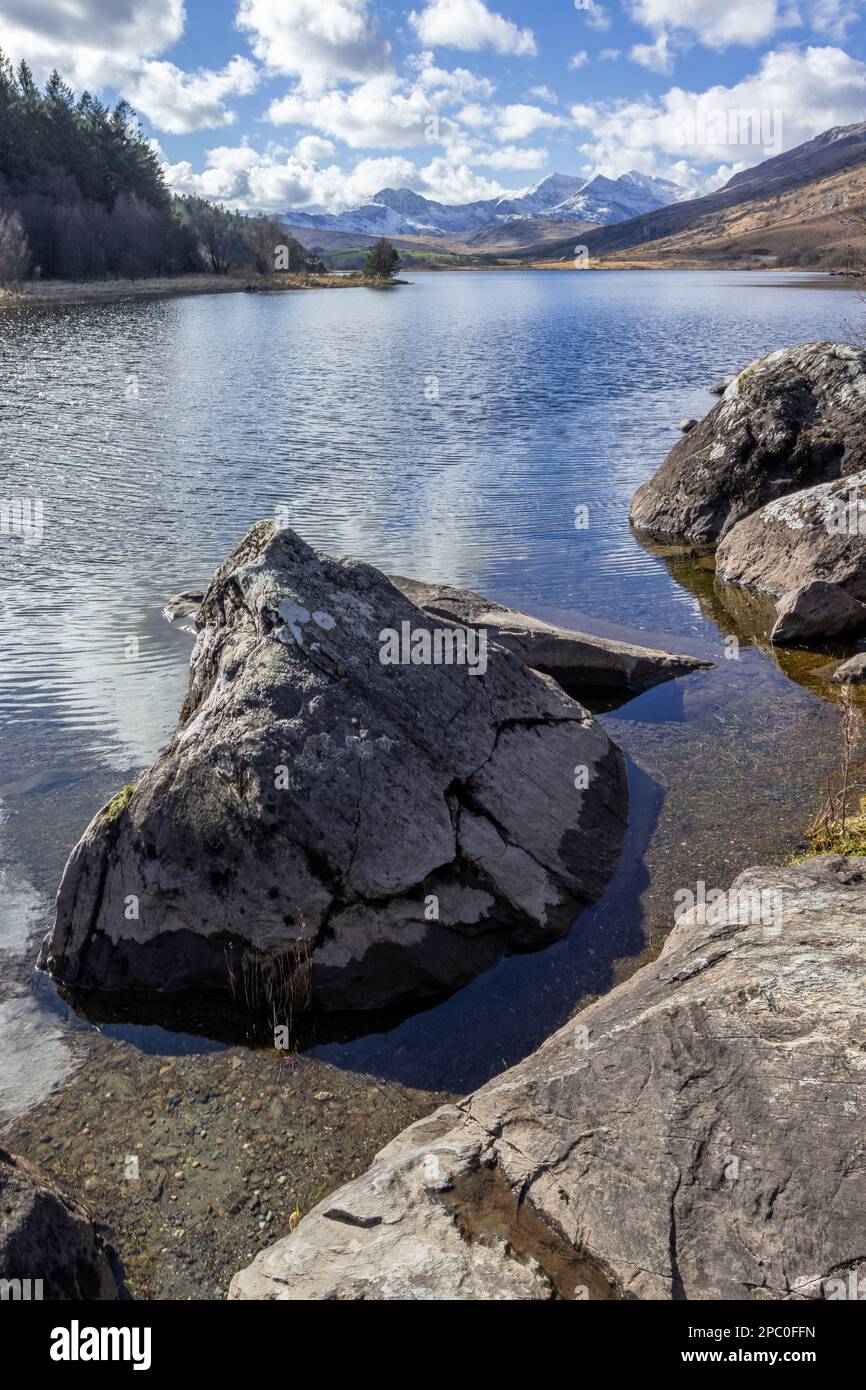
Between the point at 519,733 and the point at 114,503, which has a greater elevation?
the point at 114,503

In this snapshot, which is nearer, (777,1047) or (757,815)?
(777,1047)

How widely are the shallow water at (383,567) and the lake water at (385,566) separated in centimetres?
5

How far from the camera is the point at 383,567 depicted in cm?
1978

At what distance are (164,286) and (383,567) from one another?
430 ft

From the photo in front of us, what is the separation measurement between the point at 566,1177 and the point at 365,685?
5218mm

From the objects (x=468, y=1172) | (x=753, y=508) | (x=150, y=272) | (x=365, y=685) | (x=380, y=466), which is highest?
(x=150, y=272)

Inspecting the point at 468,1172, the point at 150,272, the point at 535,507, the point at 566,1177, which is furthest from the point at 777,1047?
the point at 150,272

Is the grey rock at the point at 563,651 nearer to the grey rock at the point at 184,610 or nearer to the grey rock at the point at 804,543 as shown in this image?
the grey rock at the point at 184,610

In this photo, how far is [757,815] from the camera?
10.9 metres

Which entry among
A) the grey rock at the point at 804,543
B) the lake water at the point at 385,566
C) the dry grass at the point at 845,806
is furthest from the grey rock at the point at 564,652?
the grey rock at the point at 804,543

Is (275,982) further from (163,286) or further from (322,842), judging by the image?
(163,286)

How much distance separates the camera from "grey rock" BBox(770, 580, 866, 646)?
15.9 metres

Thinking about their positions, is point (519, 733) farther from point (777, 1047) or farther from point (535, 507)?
point (535, 507)

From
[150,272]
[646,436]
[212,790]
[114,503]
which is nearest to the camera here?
[212,790]
